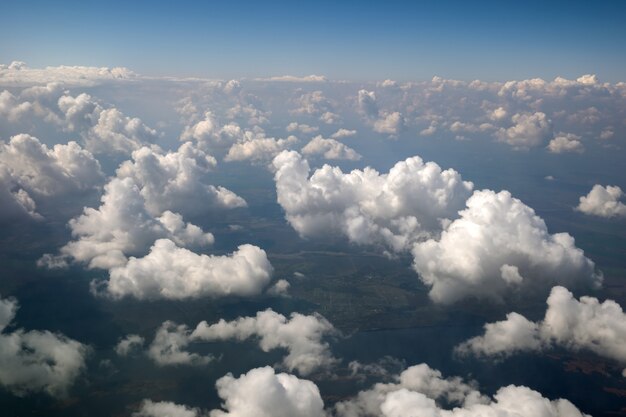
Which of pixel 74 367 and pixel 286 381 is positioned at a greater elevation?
pixel 286 381

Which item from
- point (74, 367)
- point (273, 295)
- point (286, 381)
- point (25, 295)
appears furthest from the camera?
point (273, 295)

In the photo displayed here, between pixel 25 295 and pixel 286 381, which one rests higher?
pixel 286 381

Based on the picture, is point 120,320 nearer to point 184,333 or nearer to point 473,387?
point 184,333

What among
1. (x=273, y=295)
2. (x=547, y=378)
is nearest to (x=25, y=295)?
(x=273, y=295)

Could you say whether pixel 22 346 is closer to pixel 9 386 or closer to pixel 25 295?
pixel 9 386

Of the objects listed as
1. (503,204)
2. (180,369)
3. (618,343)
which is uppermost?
(503,204)

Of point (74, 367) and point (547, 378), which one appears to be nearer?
point (74, 367)

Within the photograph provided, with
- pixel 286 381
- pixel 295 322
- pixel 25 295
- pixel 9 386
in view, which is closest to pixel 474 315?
pixel 295 322

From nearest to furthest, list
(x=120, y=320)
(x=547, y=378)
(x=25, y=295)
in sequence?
(x=547, y=378), (x=120, y=320), (x=25, y=295)

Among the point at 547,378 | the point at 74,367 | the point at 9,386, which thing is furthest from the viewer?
the point at 547,378
